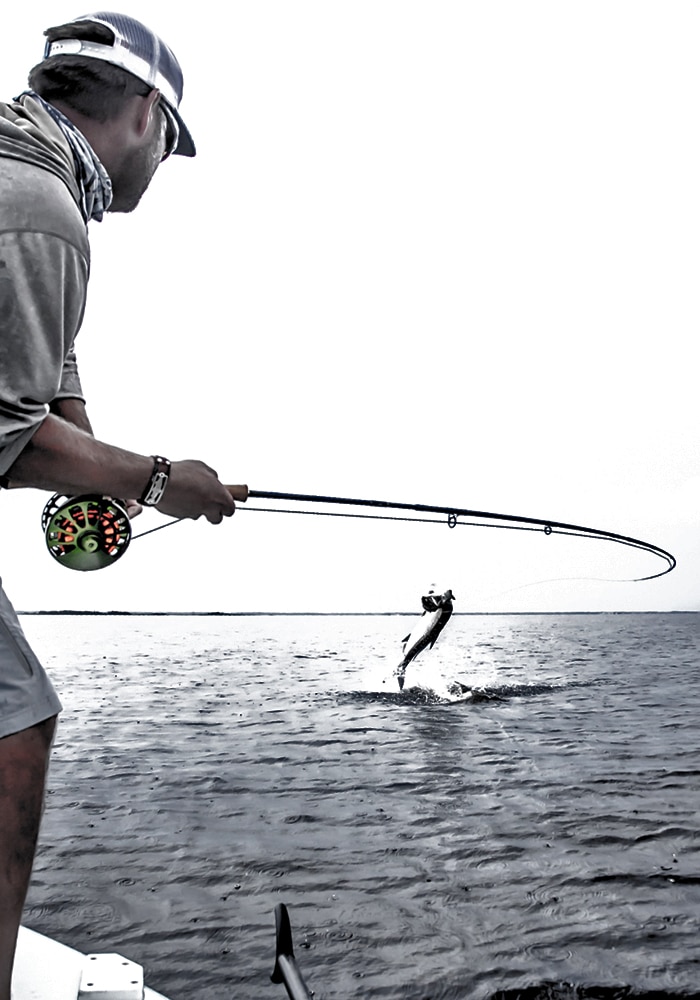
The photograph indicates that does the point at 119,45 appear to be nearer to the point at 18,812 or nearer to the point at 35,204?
the point at 35,204

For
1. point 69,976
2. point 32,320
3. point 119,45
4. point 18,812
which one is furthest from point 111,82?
point 69,976

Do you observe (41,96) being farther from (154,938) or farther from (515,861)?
(515,861)

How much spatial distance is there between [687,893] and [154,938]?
4677mm

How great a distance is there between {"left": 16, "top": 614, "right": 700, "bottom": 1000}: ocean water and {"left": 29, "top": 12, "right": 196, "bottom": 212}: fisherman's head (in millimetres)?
5448

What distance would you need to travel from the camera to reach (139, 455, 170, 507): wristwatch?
1840 mm

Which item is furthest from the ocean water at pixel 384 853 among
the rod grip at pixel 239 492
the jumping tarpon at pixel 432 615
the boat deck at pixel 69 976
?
the rod grip at pixel 239 492

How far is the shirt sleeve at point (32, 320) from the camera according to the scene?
1421mm

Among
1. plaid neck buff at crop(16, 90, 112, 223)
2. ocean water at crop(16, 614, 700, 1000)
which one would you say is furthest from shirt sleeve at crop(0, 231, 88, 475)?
ocean water at crop(16, 614, 700, 1000)

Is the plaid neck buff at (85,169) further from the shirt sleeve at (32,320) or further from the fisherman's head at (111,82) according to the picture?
the shirt sleeve at (32,320)

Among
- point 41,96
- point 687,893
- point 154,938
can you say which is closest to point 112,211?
point 41,96

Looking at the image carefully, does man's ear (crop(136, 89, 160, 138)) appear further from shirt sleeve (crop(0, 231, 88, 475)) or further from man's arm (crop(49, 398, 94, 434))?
man's arm (crop(49, 398, 94, 434))

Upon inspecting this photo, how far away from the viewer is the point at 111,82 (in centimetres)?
179

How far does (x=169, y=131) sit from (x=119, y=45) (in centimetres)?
23

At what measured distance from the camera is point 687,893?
782cm
